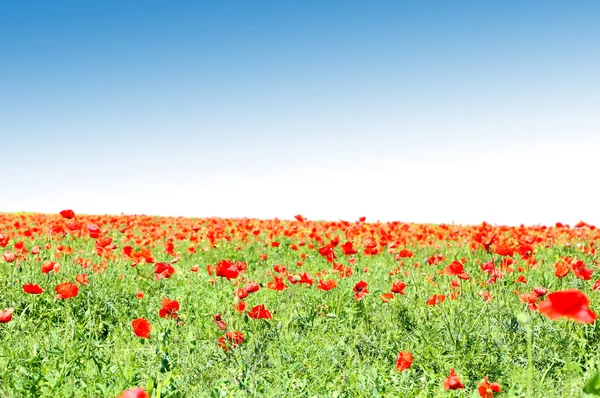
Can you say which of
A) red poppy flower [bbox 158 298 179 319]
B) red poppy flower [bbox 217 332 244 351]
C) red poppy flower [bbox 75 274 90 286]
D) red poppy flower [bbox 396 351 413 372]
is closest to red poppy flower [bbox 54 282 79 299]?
red poppy flower [bbox 158 298 179 319]

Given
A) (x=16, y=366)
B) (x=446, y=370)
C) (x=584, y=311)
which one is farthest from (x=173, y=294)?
(x=584, y=311)

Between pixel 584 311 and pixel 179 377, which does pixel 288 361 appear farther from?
pixel 584 311

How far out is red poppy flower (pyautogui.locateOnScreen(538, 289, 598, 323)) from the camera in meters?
1.91

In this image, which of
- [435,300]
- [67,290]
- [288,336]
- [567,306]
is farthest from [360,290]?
[567,306]

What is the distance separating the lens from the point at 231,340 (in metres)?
4.32

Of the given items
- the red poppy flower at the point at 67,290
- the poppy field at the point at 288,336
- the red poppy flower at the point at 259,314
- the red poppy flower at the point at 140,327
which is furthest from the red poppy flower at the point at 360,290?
the red poppy flower at the point at 67,290

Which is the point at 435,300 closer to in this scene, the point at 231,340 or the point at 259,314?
the point at 259,314

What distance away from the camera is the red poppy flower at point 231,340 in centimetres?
421

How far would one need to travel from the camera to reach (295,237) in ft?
36.5

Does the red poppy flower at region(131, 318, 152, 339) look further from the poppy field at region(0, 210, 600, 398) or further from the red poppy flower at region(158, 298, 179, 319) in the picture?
the red poppy flower at region(158, 298, 179, 319)

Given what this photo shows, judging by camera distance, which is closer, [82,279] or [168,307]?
[168,307]

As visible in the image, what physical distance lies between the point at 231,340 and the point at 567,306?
9.65 ft

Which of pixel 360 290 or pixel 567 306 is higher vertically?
pixel 567 306

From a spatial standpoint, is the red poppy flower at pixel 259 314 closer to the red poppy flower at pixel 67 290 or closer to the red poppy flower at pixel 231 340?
the red poppy flower at pixel 231 340
